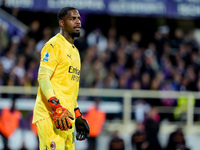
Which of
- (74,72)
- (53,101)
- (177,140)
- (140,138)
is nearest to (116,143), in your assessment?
(140,138)

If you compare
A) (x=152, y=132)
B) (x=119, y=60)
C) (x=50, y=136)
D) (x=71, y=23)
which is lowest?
(x=152, y=132)

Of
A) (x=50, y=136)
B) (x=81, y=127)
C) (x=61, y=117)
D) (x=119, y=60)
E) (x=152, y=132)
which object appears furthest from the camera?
(x=119, y=60)

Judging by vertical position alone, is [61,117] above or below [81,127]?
above

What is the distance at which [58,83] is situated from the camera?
4.86 m

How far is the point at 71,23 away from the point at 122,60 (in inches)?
325

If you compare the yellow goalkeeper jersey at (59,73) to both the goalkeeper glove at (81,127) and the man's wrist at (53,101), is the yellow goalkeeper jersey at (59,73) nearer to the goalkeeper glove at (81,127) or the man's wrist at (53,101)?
the man's wrist at (53,101)

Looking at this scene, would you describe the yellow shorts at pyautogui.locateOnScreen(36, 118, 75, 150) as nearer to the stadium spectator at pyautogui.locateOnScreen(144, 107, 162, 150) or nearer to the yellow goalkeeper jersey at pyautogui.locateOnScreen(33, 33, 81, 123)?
the yellow goalkeeper jersey at pyautogui.locateOnScreen(33, 33, 81, 123)

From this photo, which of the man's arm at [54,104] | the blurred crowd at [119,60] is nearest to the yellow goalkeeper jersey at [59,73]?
the man's arm at [54,104]

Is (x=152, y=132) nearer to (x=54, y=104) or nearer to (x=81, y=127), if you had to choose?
(x=81, y=127)

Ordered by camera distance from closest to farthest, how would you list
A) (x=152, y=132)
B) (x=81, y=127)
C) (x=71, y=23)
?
(x=71, y=23), (x=81, y=127), (x=152, y=132)

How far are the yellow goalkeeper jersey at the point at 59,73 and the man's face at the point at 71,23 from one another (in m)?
0.11

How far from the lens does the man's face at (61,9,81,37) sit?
16.2ft

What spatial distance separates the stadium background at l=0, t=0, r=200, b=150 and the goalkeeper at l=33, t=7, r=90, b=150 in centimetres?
597

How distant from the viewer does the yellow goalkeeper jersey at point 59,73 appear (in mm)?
4785
